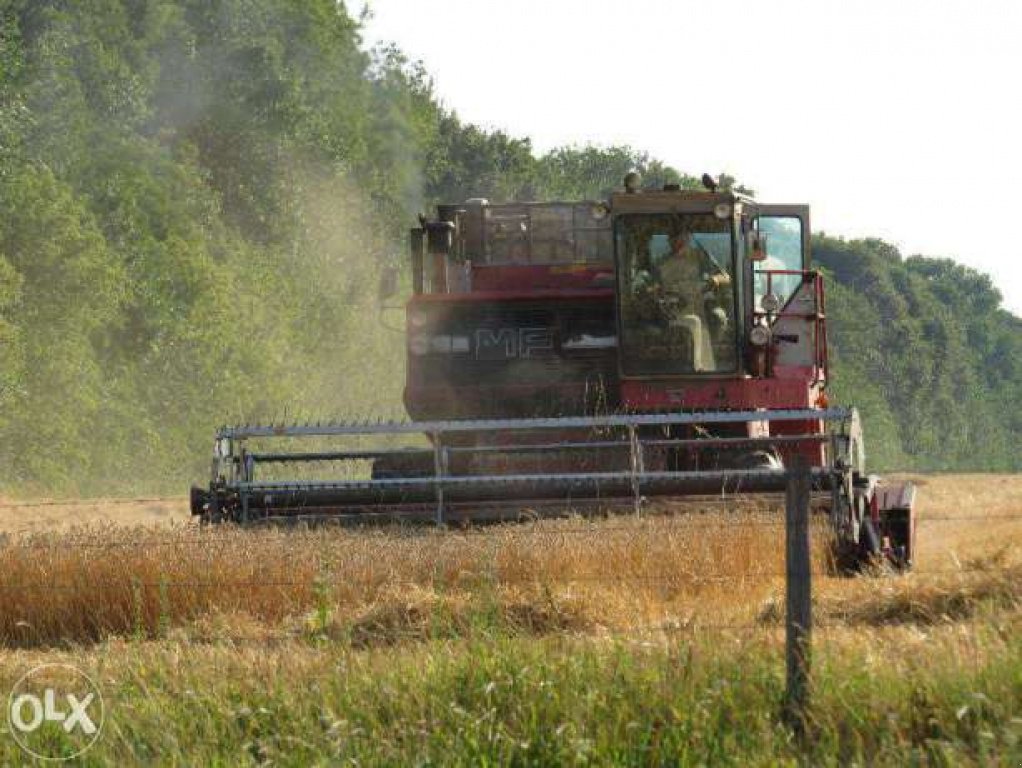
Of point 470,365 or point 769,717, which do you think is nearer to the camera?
point 769,717

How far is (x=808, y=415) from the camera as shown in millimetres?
12758

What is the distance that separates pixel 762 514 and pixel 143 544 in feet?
12.2

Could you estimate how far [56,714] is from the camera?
756 centimetres

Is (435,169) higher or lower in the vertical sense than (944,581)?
higher

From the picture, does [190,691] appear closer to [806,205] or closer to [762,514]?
[762,514]

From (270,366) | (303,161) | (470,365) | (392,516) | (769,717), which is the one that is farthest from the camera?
(303,161)

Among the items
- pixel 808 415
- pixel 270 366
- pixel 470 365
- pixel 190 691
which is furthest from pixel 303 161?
pixel 190 691

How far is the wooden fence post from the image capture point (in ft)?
22.2

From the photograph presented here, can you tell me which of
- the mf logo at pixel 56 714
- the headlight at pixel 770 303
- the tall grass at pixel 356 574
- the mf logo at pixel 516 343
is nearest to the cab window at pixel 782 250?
the headlight at pixel 770 303

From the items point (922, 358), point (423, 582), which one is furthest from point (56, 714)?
point (922, 358)

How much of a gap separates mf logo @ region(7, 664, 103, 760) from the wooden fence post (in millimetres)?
2447

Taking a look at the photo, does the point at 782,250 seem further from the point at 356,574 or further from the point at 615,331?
the point at 356,574

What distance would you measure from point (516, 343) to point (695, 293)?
4.97 feet

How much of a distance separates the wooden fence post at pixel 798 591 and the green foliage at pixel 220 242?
16.1 metres
